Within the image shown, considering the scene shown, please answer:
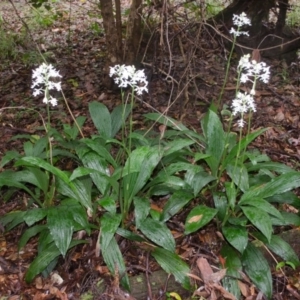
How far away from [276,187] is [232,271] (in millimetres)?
607

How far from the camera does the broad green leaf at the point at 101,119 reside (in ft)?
12.7

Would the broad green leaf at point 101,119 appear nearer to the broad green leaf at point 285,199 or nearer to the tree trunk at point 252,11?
the broad green leaf at point 285,199

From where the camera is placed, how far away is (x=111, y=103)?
500 cm

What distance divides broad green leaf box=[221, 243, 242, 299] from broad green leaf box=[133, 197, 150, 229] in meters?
0.57

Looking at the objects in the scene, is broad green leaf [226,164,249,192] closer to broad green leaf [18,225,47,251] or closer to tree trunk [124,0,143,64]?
broad green leaf [18,225,47,251]

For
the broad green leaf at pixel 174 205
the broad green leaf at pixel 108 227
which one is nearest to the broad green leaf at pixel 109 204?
the broad green leaf at pixel 108 227

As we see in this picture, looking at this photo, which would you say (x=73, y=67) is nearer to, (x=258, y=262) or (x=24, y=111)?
(x=24, y=111)

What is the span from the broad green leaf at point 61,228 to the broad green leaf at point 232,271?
3.23ft

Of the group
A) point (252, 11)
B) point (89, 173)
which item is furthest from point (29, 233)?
point (252, 11)

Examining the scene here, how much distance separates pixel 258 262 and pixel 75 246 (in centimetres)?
117

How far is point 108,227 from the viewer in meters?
2.98

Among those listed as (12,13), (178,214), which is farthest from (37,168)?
(12,13)

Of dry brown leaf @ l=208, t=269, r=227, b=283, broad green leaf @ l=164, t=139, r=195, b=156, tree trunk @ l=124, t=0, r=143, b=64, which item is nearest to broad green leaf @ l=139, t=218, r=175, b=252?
dry brown leaf @ l=208, t=269, r=227, b=283

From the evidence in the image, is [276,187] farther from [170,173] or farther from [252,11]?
[252,11]
